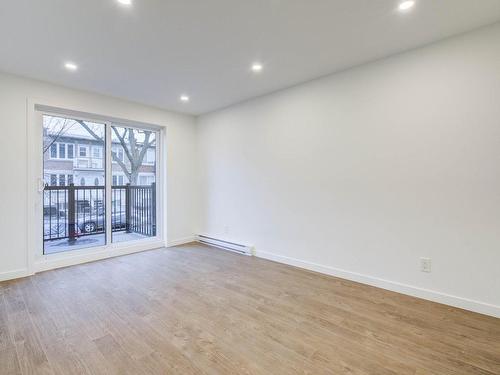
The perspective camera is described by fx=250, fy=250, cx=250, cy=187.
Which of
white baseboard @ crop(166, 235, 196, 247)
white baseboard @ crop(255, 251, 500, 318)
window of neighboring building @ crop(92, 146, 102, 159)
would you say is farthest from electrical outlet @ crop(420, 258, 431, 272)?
window of neighboring building @ crop(92, 146, 102, 159)

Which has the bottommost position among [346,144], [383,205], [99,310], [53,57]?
[99,310]

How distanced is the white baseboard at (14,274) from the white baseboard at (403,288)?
3.29 meters

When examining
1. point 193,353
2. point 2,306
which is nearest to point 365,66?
point 193,353

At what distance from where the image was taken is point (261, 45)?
2.46 metres

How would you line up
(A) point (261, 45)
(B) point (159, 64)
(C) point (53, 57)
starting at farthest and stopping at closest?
1. (B) point (159, 64)
2. (C) point (53, 57)
3. (A) point (261, 45)

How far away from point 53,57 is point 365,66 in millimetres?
3400

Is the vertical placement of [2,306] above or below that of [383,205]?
below

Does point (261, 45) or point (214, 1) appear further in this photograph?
point (261, 45)

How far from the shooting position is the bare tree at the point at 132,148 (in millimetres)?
4223

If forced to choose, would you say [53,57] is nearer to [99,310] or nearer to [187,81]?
Answer: [187,81]

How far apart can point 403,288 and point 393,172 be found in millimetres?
1211

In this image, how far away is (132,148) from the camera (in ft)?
14.4

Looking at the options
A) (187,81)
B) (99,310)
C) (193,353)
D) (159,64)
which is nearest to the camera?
(193,353)

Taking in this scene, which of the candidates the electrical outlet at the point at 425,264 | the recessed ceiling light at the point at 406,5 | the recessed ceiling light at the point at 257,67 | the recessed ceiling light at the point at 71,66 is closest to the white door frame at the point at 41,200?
the recessed ceiling light at the point at 71,66
